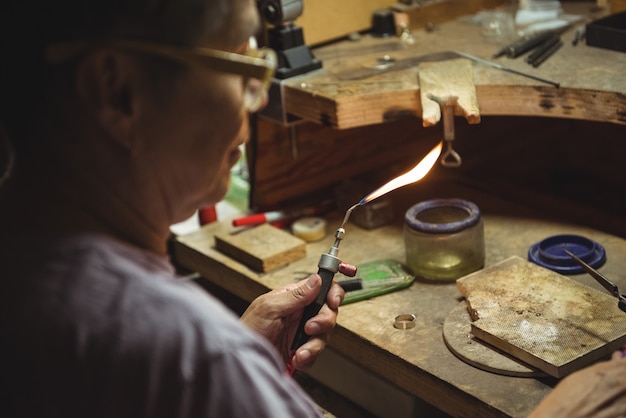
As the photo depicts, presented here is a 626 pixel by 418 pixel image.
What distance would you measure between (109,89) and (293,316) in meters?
0.79

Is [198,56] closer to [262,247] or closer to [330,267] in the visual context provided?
[330,267]

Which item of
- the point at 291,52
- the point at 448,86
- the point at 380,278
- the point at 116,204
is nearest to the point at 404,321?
the point at 380,278

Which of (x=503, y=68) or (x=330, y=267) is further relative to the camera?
(x=503, y=68)

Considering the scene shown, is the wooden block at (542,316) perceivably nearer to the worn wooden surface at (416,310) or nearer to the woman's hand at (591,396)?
the worn wooden surface at (416,310)

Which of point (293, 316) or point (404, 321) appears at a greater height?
point (293, 316)

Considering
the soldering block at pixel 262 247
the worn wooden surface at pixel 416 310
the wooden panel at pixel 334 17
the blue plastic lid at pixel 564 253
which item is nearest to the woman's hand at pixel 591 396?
the worn wooden surface at pixel 416 310

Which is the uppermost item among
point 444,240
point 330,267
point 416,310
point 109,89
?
point 109,89

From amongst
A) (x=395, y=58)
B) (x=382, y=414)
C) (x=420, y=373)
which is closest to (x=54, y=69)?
(x=420, y=373)

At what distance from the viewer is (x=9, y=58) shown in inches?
39.4

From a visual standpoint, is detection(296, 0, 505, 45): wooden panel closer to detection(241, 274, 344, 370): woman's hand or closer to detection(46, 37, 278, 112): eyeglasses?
detection(241, 274, 344, 370): woman's hand

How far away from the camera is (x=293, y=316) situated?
1.69 meters

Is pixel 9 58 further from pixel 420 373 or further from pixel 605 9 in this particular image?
pixel 605 9

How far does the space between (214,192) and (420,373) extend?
27.9 inches

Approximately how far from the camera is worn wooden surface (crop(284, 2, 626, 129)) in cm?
203
